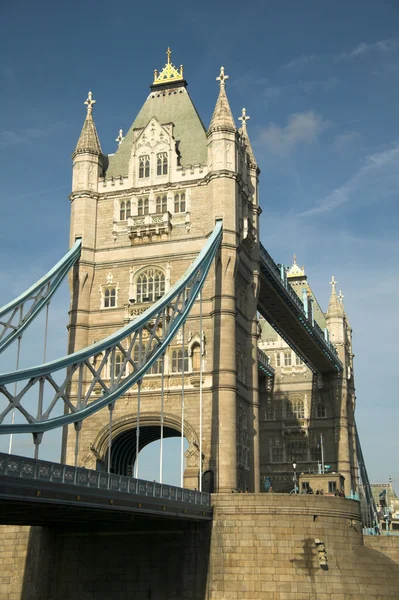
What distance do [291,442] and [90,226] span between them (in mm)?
37677

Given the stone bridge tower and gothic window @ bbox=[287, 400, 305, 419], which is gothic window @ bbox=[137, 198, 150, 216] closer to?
the stone bridge tower

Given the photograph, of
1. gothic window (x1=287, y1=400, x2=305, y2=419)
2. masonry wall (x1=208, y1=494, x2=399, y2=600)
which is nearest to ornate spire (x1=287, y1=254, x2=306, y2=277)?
gothic window (x1=287, y1=400, x2=305, y2=419)

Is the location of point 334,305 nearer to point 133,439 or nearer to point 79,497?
point 133,439

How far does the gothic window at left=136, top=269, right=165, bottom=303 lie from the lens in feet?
152

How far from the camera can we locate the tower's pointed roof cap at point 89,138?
49750 mm

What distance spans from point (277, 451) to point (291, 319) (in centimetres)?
1900

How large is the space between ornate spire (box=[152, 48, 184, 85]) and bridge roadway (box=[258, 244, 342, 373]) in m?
12.7

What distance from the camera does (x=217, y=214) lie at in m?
45.8

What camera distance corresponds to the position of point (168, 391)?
44062 mm

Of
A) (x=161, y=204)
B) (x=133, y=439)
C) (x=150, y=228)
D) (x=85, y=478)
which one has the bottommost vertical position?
(x=85, y=478)

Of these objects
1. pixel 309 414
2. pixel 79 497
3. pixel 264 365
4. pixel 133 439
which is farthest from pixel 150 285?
pixel 309 414

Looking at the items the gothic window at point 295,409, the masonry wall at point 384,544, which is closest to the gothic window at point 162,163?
the masonry wall at point 384,544

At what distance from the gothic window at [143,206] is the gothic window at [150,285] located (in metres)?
3.86

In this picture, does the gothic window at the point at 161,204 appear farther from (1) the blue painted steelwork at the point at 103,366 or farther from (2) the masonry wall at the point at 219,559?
(2) the masonry wall at the point at 219,559
